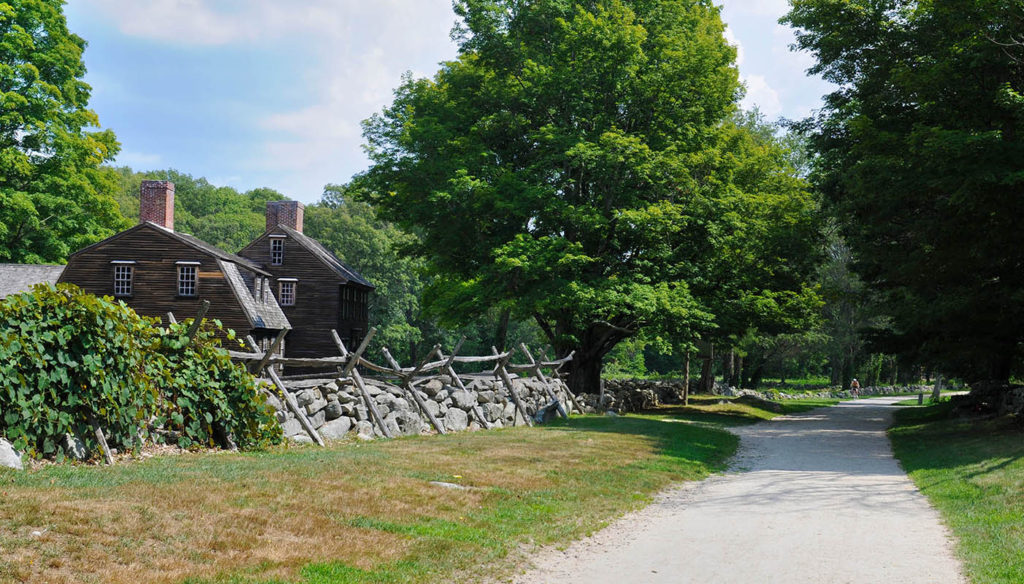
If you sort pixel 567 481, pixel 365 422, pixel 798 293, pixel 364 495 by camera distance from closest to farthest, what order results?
pixel 364 495 → pixel 567 481 → pixel 365 422 → pixel 798 293

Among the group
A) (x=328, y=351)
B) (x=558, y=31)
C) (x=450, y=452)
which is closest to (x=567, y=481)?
(x=450, y=452)

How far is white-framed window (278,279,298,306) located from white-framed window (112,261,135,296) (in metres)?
8.96

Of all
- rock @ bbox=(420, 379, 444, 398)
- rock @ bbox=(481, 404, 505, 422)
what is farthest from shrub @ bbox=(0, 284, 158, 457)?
rock @ bbox=(481, 404, 505, 422)

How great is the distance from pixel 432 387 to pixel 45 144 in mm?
25142

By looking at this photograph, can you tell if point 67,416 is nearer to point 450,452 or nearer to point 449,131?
point 450,452

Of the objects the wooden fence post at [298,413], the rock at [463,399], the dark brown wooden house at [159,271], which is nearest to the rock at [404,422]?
the rock at [463,399]

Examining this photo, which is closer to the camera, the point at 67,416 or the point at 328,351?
the point at 67,416

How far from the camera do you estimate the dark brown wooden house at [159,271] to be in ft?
115

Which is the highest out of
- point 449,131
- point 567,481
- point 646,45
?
point 646,45

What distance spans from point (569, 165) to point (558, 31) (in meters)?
4.68

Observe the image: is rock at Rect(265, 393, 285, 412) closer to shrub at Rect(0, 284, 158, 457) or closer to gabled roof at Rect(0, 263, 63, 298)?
shrub at Rect(0, 284, 158, 457)

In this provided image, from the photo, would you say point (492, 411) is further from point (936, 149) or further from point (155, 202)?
point (155, 202)

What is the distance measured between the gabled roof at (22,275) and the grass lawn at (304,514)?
23.4 meters

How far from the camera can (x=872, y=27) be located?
837 inches
